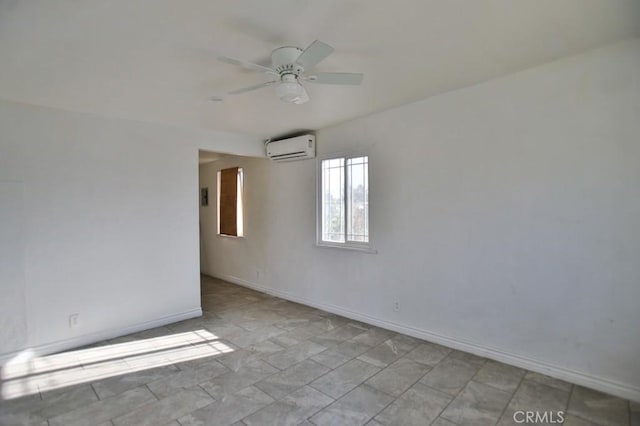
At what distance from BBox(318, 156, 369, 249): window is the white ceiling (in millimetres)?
1143

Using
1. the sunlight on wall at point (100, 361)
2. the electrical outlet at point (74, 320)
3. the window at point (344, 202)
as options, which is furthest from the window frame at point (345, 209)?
the electrical outlet at point (74, 320)

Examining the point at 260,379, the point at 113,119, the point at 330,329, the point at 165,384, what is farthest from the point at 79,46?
the point at 330,329

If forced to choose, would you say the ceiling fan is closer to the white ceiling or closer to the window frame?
the white ceiling

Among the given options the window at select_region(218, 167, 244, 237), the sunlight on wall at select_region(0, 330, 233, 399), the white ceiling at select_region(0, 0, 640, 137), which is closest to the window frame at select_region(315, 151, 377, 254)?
the white ceiling at select_region(0, 0, 640, 137)

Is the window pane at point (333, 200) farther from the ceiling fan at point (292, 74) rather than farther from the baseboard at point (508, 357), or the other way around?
the ceiling fan at point (292, 74)

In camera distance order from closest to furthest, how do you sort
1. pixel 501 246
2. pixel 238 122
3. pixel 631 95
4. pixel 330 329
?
pixel 631 95, pixel 501 246, pixel 330 329, pixel 238 122

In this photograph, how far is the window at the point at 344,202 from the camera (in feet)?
13.4

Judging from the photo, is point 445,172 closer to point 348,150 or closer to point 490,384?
point 348,150

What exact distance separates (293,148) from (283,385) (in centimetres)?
312

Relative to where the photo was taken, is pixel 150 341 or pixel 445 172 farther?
pixel 150 341

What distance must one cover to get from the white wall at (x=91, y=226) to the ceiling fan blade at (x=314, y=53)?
108 inches

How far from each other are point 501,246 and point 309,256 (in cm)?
258

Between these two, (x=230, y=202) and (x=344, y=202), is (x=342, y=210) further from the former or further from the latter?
(x=230, y=202)

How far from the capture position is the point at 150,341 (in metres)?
3.57
